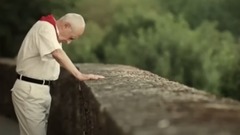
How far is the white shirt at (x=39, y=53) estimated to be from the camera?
14.7 ft

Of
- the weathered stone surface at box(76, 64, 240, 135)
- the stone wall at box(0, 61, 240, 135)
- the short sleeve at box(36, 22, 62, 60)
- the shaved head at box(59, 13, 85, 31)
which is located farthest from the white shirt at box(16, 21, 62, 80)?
the weathered stone surface at box(76, 64, 240, 135)

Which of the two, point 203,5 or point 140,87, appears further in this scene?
point 203,5

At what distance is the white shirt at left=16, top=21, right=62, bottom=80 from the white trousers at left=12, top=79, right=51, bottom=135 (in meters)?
0.09

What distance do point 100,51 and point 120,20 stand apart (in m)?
1.31

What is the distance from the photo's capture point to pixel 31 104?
187 inches

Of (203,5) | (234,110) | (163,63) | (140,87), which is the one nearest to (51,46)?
(140,87)

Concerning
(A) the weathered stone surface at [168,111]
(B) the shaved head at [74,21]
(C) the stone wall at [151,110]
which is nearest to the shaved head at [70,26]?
(B) the shaved head at [74,21]

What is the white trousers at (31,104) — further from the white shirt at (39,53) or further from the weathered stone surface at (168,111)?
the weathered stone surface at (168,111)

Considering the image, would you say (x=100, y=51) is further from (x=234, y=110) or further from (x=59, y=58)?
(x=234, y=110)

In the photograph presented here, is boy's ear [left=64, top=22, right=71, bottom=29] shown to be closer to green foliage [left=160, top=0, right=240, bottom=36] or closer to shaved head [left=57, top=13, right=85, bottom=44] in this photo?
shaved head [left=57, top=13, right=85, bottom=44]

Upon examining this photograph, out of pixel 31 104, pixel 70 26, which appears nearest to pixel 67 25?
pixel 70 26

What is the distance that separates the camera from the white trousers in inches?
186

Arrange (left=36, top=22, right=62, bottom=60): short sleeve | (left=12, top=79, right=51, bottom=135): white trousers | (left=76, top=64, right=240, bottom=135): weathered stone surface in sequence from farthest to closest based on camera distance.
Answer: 1. (left=12, top=79, right=51, bottom=135): white trousers
2. (left=36, top=22, right=62, bottom=60): short sleeve
3. (left=76, top=64, right=240, bottom=135): weathered stone surface

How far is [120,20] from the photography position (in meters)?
19.4
